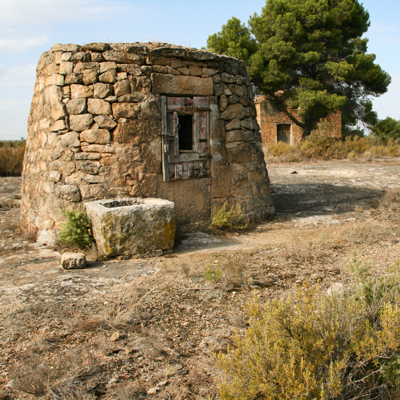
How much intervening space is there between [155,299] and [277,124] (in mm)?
15566

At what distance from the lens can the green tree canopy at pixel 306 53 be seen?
1611 centimetres

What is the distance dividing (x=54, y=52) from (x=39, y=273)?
10.7 feet

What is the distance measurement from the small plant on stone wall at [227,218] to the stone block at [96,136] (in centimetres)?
197

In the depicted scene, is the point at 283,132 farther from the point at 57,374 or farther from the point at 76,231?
the point at 57,374

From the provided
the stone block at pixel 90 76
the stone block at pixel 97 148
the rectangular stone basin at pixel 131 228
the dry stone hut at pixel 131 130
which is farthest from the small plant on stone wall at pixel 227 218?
the stone block at pixel 90 76

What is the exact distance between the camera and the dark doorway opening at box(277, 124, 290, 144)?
18141mm

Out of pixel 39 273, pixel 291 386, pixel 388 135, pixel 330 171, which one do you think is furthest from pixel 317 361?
pixel 388 135

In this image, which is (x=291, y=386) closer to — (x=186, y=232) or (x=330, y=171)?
(x=186, y=232)

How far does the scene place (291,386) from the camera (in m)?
1.93

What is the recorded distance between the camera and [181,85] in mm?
5762

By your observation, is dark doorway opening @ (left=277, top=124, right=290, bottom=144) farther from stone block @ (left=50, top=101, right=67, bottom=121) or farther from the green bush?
the green bush

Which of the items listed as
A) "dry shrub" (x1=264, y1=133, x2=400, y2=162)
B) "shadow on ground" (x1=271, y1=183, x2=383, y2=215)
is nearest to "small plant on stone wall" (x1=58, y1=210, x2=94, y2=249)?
"shadow on ground" (x1=271, y1=183, x2=383, y2=215)

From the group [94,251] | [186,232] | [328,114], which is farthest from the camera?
[328,114]

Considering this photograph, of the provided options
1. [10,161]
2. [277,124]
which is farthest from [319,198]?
[277,124]
